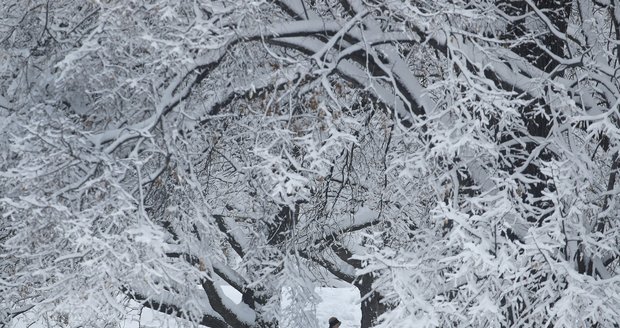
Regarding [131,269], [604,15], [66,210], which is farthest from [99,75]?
[604,15]

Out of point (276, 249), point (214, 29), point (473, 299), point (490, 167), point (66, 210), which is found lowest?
point (276, 249)

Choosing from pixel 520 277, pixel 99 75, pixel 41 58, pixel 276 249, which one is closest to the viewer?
pixel 520 277

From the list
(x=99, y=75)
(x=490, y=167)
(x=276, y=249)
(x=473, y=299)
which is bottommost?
(x=276, y=249)

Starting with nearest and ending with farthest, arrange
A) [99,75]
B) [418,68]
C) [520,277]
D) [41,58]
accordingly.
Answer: [520,277], [99,75], [41,58], [418,68]

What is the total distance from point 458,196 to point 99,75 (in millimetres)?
3332

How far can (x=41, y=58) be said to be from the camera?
7273 millimetres

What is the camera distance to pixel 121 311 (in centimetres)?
587

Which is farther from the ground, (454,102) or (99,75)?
(99,75)

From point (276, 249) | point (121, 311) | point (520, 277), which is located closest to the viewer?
point (121, 311)

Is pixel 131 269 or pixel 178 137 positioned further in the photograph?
pixel 178 137

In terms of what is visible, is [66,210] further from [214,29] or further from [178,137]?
[214,29]

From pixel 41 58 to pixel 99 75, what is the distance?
88 cm

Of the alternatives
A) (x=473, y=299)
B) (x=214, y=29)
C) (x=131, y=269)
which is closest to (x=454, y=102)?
(x=473, y=299)

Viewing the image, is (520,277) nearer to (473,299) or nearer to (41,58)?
(473,299)
